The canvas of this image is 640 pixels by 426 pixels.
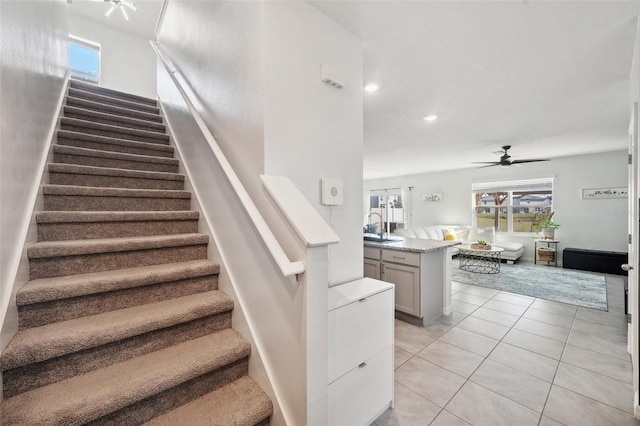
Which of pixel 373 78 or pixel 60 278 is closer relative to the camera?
pixel 60 278

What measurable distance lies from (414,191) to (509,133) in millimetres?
4808

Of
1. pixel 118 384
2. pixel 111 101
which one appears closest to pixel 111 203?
pixel 118 384

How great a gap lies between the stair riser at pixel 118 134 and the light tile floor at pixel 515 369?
3275 millimetres

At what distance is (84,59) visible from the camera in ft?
14.6

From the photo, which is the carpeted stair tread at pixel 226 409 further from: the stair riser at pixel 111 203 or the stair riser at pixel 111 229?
the stair riser at pixel 111 203

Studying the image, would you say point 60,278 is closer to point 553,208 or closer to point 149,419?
point 149,419

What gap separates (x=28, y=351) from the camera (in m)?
1.03

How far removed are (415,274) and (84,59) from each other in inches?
245

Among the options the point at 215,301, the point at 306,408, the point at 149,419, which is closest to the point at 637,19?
the point at 306,408

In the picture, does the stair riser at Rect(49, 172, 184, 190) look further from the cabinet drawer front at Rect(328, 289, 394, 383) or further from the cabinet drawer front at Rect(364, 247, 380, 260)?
the cabinet drawer front at Rect(364, 247, 380, 260)

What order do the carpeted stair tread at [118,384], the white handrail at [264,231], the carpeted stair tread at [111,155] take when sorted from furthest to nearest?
1. the carpeted stair tread at [111,155]
2. the white handrail at [264,231]
3. the carpeted stair tread at [118,384]

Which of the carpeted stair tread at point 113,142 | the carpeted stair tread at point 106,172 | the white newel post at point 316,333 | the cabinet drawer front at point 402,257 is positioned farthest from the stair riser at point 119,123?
the cabinet drawer front at point 402,257

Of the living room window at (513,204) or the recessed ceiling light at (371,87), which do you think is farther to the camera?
the living room window at (513,204)

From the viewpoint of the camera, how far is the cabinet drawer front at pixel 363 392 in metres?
1.39
